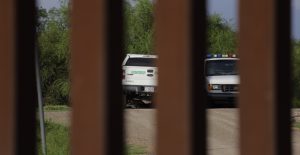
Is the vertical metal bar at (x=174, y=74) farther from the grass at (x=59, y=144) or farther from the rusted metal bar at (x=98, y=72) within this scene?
the grass at (x=59, y=144)

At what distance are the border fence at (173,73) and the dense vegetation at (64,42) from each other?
1518 centimetres

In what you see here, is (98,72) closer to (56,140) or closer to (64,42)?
(56,140)

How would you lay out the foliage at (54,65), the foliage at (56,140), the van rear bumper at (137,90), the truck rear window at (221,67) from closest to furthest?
the foliage at (56,140) < the truck rear window at (221,67) < the van rear bumper at (137,90) < the foliage at (54,65)

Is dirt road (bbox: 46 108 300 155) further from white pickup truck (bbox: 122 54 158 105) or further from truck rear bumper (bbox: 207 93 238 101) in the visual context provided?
white pickup truck (bbox: 122 54 158 105)

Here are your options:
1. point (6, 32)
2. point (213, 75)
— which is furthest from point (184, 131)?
point (213, 75)

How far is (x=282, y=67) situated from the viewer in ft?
5.40

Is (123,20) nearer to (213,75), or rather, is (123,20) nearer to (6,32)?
(6,32)

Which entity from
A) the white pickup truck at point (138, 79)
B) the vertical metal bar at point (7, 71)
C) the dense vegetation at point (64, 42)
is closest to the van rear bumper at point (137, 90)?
the white pickup truck at point (138, 79)

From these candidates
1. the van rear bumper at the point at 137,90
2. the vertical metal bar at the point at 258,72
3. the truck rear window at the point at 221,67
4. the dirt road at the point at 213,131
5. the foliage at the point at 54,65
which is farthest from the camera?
the foliage at the point at 54,65

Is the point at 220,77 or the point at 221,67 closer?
the point at 220,77

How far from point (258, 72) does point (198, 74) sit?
5.8 inches

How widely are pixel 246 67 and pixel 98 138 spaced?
41 cm

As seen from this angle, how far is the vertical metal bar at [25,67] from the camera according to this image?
174 cm

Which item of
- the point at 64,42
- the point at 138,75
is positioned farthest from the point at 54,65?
the point at 138,75
